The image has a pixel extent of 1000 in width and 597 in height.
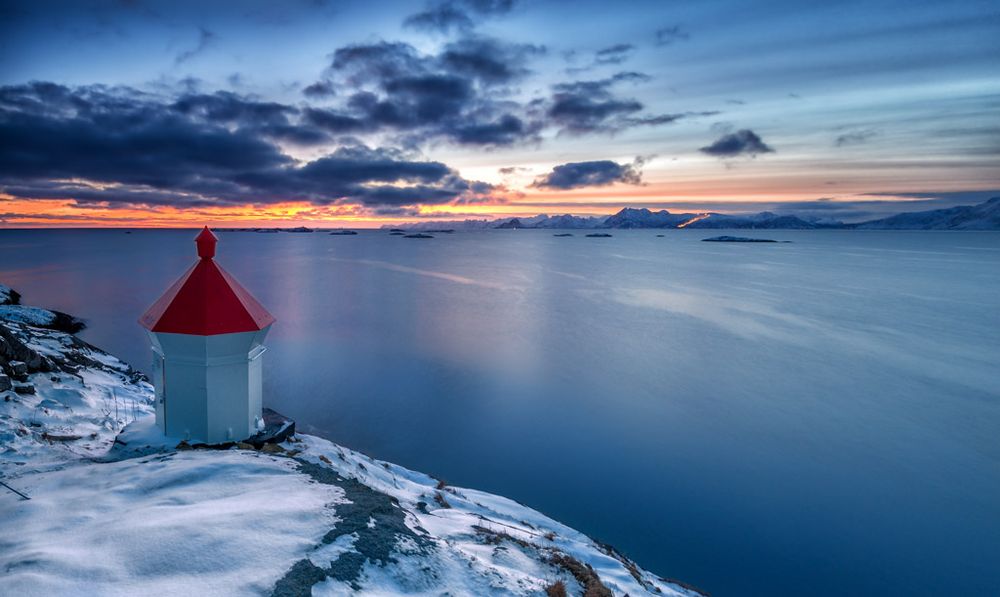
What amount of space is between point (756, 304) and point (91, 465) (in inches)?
1933

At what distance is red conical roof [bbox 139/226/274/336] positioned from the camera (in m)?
9.46

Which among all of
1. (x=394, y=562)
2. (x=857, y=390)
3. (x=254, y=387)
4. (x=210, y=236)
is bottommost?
(x=857, y=390)

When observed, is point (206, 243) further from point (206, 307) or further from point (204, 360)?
point (204, 360)

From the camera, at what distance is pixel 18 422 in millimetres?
10398

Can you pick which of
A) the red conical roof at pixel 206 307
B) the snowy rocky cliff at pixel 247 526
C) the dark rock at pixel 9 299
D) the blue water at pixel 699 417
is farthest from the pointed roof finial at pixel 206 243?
the dark rock at pixel 9 299

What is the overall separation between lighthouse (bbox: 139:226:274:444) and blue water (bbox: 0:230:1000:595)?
20.1 ft

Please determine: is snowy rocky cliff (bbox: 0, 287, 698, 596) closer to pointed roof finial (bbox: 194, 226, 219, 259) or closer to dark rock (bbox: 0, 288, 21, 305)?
pointed roof finial (bbox: 194, 226, 219, 259)

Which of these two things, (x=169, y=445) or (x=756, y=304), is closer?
(x=169, y=445)

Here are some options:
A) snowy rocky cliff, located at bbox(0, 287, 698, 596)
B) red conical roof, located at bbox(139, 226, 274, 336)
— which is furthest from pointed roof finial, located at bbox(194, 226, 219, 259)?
snowy rocky cliff, located at bbox(0, 287, 698, 596)

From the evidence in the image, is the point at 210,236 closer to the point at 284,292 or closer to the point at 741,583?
the point at 741,583

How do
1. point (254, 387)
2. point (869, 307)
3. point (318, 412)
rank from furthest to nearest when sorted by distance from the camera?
point (869, 307)
point (318, 412)
point (254, 387)

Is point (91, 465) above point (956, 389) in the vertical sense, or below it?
above

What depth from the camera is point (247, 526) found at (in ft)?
20.4

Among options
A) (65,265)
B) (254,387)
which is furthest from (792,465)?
(65,265)
